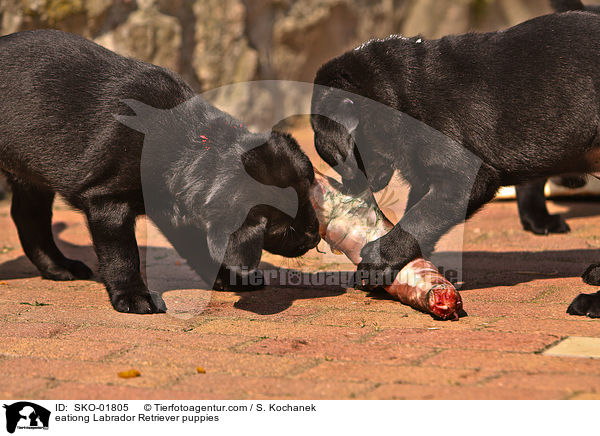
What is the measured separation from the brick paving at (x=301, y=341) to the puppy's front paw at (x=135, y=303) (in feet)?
0.27

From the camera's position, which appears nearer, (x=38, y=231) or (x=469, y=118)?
(x=469, y=118)

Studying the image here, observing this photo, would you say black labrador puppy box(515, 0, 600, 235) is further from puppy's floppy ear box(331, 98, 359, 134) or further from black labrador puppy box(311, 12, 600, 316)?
puppy's floppy ear box(331, 98, 359, 134)

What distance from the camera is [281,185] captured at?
150 inches

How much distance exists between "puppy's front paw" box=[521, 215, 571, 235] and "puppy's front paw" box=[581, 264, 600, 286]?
1638mm

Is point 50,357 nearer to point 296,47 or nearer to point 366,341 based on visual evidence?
point 366,341

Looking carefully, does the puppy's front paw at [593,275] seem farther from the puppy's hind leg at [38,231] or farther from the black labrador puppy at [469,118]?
the puppy's hind leg at [38,231]

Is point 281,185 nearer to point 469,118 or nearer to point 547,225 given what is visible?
point 469,118

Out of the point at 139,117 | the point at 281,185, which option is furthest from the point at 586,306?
the point at 139,117

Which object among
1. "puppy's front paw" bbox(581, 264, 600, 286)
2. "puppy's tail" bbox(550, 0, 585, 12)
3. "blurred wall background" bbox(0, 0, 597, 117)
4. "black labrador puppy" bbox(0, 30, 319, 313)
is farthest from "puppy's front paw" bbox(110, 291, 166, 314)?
"blurred wall background" bbox(0, 0, 597, 117)

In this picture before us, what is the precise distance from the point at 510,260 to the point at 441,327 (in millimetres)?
1779

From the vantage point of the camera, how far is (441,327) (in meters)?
3.46

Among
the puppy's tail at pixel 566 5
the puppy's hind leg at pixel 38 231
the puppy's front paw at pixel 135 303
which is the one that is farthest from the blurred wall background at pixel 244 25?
the puppy's tail at pixel 566 5
